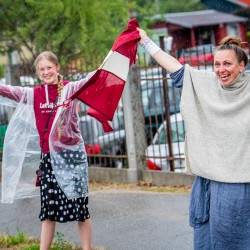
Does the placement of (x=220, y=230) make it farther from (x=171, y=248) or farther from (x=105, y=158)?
(x=105, y=158)

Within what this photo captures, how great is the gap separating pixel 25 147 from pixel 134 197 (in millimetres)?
3357

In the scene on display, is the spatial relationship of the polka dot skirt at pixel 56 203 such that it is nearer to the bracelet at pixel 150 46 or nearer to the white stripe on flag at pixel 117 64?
the white stripe on flag at pixel 117 64

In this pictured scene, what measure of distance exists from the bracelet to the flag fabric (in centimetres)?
34

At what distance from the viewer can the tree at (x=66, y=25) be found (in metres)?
11.0

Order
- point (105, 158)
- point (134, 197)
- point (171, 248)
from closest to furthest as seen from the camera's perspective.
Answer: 1. point (171, 248)
2. point (134, 197)
3. point (105, 158)

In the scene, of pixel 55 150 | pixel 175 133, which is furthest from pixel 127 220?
pixel 175 133

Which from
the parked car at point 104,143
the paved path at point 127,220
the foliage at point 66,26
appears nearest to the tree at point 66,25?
the foliage at point 66,26

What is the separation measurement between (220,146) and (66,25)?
24.2ft

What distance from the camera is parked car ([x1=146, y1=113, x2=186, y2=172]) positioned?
983 cm

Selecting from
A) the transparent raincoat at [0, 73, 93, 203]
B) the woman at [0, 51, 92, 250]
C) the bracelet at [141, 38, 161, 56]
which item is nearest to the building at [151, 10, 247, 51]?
the transparent raincoat at [0, 73, 93, 203]

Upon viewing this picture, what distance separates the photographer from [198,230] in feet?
15.1

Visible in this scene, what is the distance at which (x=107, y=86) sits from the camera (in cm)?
553

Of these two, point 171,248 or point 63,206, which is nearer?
point 63,206

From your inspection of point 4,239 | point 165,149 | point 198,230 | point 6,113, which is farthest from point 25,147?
point 6,113
